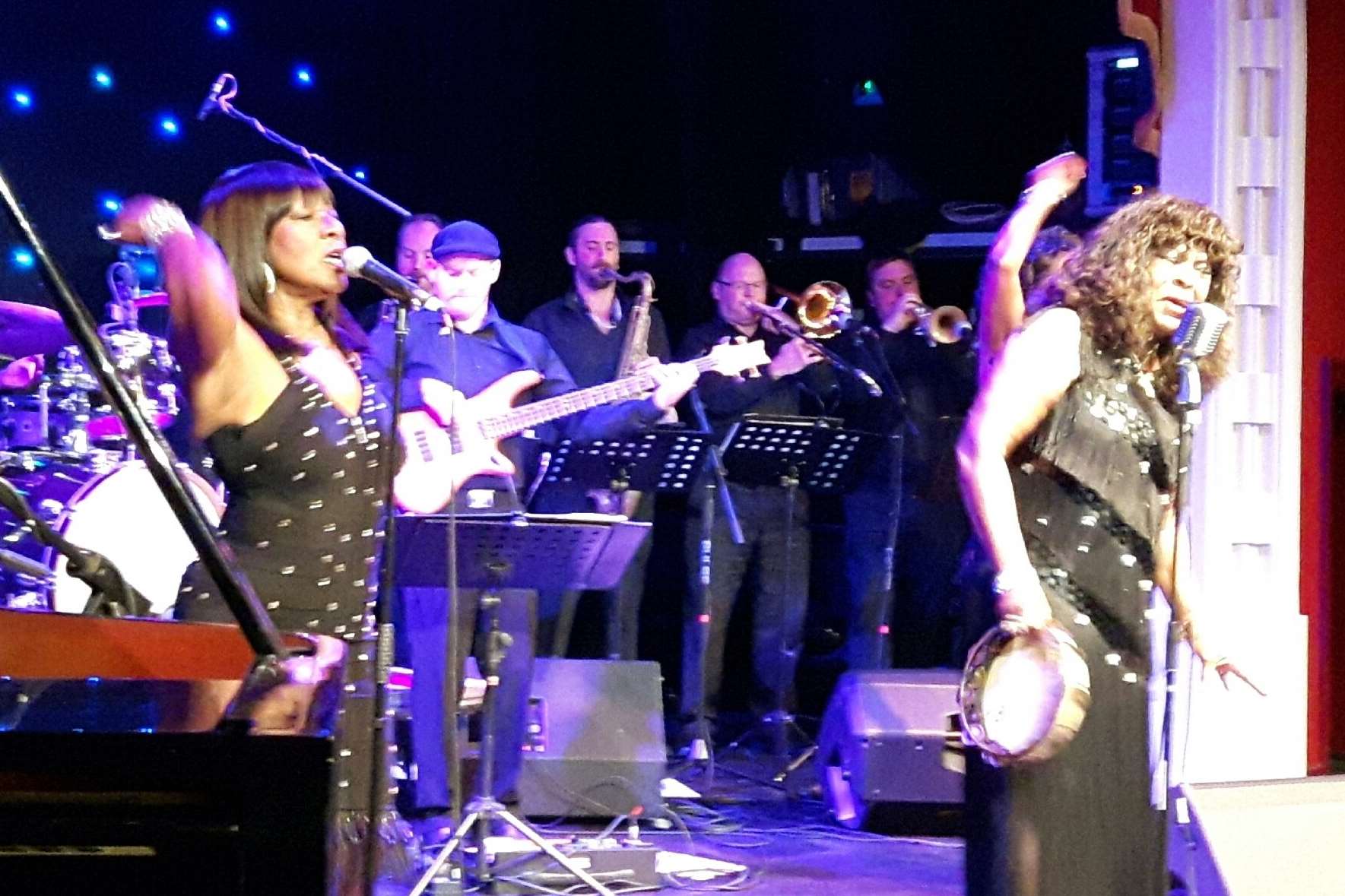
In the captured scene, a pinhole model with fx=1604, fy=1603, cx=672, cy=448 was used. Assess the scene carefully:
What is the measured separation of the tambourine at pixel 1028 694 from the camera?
10.5 ft

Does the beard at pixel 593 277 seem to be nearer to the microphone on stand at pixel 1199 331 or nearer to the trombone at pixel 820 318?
the trombone at pixel 820 318

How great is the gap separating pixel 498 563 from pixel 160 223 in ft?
6.20

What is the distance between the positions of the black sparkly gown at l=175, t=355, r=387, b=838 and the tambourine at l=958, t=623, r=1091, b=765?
1.27 metres

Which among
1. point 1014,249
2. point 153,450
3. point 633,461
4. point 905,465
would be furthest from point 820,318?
point 153,450

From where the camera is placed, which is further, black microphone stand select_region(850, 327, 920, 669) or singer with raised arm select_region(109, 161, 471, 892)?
black microphone stand select_region(850, 327, 920, 669)

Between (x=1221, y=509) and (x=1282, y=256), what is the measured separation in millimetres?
980

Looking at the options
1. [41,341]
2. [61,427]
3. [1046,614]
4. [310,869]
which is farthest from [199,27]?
[310,869]

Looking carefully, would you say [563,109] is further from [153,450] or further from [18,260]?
Answer: [153,450]

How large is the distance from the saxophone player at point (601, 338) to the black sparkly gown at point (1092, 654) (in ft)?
13.2

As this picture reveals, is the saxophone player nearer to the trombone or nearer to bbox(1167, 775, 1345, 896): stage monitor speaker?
the trombone

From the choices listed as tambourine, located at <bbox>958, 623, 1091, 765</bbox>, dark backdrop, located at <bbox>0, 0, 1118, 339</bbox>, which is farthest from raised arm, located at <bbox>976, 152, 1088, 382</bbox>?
dark backdrop, located at <bbox>0, 0, 1118, 339</bbox>

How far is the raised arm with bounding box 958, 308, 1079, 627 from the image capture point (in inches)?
129

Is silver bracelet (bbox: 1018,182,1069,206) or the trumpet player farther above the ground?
silver bracelet (bbox: 1018,182,1069,206)

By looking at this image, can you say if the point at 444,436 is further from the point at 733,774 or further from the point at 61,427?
the point at 733,774
